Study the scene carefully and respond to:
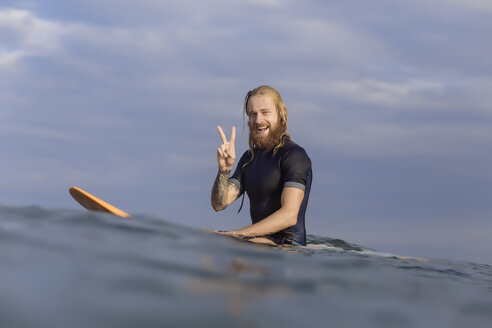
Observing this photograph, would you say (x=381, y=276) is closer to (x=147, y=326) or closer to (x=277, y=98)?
(x=147, y=326)

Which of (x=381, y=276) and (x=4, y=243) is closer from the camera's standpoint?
(x=4, y=243)

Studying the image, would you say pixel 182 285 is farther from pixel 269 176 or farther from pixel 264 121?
pixel 264 121

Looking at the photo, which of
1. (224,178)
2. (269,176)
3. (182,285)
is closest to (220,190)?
(224,178)

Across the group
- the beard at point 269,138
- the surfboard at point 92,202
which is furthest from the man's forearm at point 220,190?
the surfboard at point 92,202

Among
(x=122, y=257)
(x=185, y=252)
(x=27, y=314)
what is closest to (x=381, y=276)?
(x=185, y=252)

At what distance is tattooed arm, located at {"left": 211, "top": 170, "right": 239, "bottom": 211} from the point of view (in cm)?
650

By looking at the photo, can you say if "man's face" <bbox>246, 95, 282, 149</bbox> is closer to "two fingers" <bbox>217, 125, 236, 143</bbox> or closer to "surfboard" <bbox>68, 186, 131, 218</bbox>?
"two fingers" <bbox>217, 125, 236, 143</bbox>

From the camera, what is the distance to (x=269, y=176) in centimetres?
625

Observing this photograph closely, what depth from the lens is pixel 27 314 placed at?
6.63ft

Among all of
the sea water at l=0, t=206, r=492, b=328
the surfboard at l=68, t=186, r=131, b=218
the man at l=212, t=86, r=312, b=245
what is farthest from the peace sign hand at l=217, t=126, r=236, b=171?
the sea water at l=0, t=206, r=492, b=328

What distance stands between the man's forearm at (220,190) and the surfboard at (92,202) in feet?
4.18

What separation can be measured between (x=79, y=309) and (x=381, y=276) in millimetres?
2582

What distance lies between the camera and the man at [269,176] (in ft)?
19.4

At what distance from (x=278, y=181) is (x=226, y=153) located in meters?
0.68
